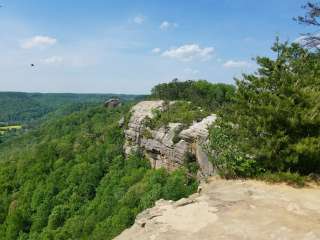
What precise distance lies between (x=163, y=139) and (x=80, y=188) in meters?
15.8

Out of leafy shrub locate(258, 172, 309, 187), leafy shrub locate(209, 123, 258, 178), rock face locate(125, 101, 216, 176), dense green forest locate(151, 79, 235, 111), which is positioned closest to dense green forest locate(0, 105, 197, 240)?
rock face locate(125, 101, 216, 176)

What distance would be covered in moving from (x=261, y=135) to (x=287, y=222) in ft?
14.3

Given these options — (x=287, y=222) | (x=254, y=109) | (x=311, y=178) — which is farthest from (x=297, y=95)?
(x=287, y=222)

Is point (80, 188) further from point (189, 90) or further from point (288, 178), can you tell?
point (288, 178)

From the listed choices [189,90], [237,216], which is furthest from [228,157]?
[189,90]

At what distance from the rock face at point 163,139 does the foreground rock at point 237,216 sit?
2179 cm

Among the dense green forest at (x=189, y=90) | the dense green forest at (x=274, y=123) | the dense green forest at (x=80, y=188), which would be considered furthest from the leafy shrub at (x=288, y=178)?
the dense green forest at (x=189, y=90)

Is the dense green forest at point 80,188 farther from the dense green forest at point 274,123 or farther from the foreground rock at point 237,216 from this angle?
the foreground rock at point 237,216

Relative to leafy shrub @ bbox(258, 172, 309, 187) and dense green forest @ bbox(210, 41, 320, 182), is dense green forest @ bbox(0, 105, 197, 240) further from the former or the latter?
leafy shrub @ bbox(258, 172, 309, 187)

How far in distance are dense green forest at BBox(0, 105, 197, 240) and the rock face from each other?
5.32 ft

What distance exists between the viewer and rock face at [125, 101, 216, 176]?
39069 mm

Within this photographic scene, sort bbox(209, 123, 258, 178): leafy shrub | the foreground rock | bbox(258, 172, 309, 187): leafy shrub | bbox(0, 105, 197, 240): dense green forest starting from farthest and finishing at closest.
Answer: bbox(0, 105, 197, 240): dense green forest, bbox(209, 123, 258, 178): leafy shrub, bbox(258, 172, 309, 187): leafy shrub, the foreground rock

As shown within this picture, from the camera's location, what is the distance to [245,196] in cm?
1025

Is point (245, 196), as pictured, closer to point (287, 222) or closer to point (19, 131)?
point (287, 222)
